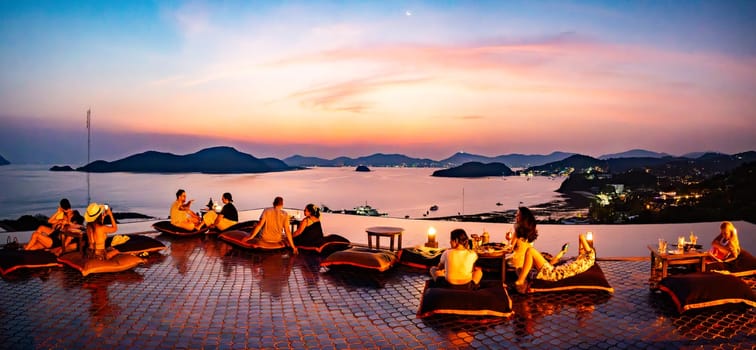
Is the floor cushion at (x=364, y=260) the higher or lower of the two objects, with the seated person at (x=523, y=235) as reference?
lower

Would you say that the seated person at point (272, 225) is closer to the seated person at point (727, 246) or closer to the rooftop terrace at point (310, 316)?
the rooftop terrace at point (310, 316)

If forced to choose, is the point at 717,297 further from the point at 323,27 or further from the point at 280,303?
A: the point at 323,27

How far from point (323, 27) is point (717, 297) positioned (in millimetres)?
11865

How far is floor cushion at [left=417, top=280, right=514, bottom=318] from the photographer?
431 cm

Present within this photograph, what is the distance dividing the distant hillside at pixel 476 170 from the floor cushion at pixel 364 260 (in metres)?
87.8

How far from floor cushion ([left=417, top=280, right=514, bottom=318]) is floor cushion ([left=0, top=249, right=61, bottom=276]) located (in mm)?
5191

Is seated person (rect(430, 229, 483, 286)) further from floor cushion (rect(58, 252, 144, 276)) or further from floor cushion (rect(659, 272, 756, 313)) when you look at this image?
floor cushion (rect(58, 252, 144, 276))

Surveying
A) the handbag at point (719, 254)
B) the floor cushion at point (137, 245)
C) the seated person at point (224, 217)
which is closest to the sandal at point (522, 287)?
the handbag at point (719, 254)

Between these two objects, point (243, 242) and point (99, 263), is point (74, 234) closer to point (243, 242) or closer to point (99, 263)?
point (99, 263)

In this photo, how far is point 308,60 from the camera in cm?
1627

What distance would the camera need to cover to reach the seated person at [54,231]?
702cm

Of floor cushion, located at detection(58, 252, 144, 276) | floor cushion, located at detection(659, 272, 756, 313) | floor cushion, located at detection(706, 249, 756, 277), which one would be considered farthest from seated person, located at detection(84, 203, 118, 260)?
floor cushion, located at detection(706, 249, 756, 277)

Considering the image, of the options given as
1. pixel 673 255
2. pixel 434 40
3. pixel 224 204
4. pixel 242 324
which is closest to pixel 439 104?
pixel 434 40

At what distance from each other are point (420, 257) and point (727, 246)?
12.1ft
